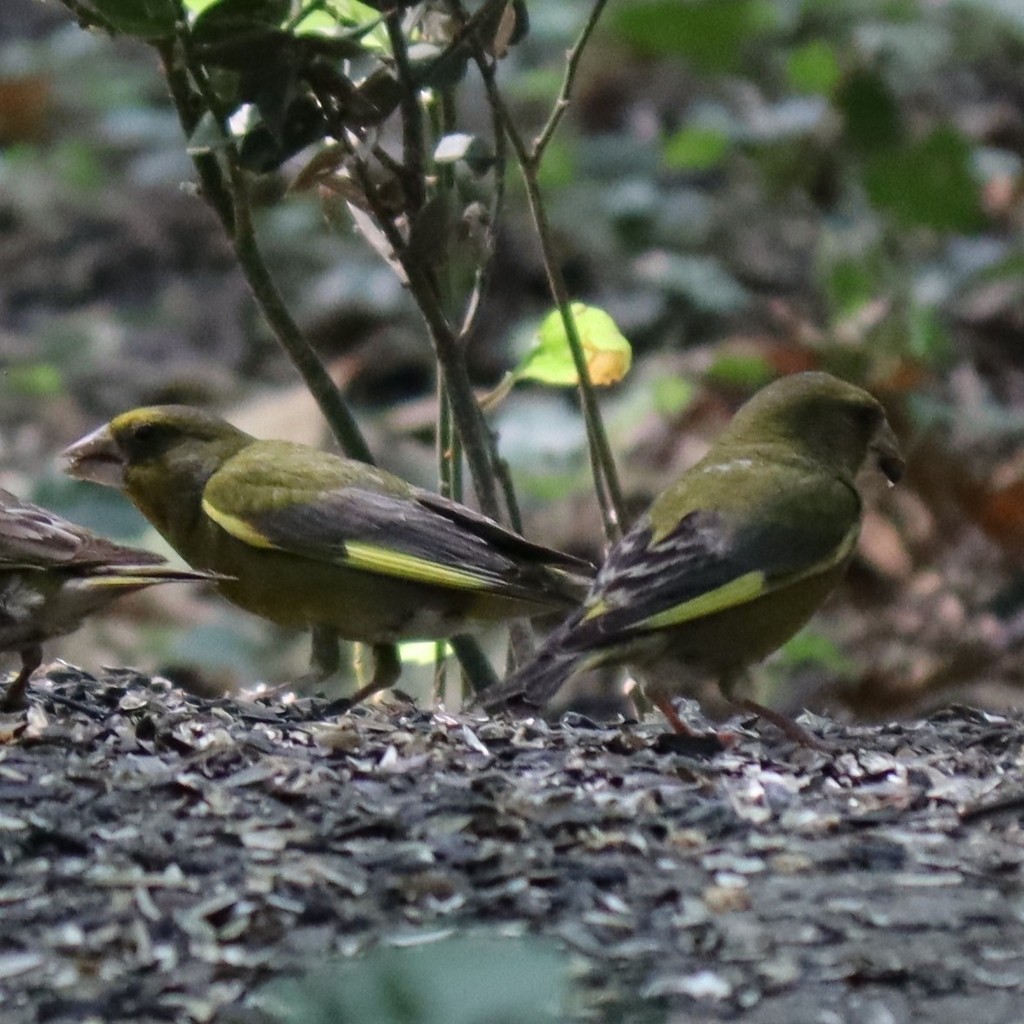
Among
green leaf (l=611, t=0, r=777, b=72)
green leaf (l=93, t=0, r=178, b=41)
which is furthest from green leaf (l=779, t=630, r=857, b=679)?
green leaf (l=93, t=0, r=178, b=41)

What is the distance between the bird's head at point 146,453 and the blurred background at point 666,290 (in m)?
2.65

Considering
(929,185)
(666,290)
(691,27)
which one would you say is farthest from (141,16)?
(666,290)

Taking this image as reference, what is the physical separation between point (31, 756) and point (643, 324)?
671 cm

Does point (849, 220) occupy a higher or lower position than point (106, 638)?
higher

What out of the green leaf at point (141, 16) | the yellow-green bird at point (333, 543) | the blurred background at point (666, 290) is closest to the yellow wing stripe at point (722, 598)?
the yellow-green bird at point (333, 543)

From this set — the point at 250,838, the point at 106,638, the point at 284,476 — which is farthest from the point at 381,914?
the point at 106,638

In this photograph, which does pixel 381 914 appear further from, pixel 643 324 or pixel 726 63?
pixel 643 324

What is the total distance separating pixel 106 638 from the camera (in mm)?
7980

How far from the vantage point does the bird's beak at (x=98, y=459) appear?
4926 mm

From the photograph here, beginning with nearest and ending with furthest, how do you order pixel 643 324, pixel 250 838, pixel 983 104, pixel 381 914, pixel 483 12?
pixel 381 914
pixel 250 838
pixel 483 12
pixel 643 324
pixel 983 104

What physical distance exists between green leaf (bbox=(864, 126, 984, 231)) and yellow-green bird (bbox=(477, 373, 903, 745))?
4.06 meters

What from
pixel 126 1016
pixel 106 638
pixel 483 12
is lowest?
pixel 106 638

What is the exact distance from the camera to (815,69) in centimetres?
1012

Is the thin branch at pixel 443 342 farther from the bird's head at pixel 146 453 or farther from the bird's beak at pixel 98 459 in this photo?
the bird's beak at pixel 98 459
